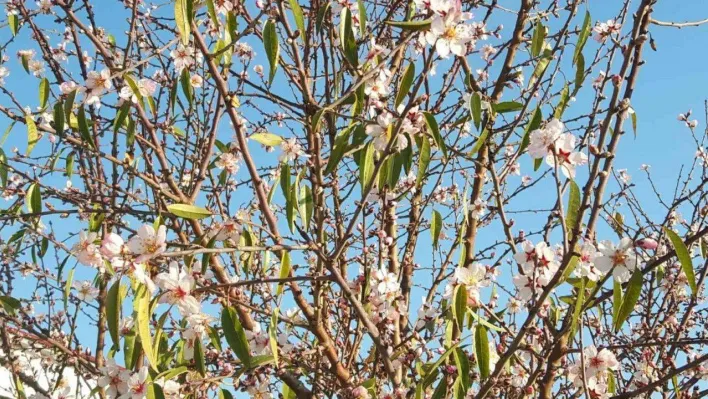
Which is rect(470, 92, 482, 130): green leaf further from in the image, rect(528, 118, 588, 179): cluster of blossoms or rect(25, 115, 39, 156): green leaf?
rect(25, 115, 39, 156): green leaf

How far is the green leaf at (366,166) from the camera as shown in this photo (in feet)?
4.83

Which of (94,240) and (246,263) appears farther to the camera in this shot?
(246,263)

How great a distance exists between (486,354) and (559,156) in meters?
0.51

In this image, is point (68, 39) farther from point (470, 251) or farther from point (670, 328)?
point (670, 328)

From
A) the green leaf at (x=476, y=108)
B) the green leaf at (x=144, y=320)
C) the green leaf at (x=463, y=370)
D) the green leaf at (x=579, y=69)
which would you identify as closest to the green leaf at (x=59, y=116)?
the green leaf at (x=144, y=320)

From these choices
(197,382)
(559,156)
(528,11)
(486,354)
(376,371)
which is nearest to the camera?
(486,354)

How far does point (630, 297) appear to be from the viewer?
4.13 ft

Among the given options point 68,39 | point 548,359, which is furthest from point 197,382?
point 68,39

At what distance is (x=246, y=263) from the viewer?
2.04 m

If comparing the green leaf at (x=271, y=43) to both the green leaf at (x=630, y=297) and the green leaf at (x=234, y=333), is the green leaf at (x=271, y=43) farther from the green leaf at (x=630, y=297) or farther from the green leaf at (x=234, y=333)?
the green leaf at (x=630, y=297)

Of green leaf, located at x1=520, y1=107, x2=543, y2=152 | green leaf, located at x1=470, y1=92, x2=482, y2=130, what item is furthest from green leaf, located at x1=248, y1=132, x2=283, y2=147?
green leaf, located at x1=520, y1=107, x2=543, y2=152

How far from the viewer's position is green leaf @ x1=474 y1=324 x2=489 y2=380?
55.0 inches

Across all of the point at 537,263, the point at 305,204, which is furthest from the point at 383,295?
the point at 537,263

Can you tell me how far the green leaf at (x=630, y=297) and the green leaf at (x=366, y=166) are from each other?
0.60m
